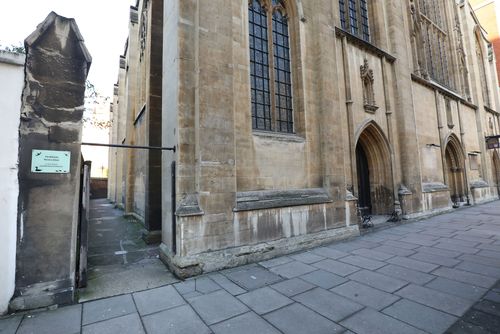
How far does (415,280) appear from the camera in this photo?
452 centimetres

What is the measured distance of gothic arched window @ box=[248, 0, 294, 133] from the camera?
24.1 ft

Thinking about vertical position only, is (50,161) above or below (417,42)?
below

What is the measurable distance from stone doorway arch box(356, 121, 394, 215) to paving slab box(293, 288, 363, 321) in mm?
7382

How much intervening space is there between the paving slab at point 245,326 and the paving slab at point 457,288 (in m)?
2.94

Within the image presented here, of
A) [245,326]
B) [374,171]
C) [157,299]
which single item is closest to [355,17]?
[374,171]

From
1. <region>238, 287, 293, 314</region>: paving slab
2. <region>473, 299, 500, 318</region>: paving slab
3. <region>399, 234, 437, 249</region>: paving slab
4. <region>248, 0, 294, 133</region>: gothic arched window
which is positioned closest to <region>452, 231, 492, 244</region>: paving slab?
<region>399, 234, 437, 249</region>: paving slab

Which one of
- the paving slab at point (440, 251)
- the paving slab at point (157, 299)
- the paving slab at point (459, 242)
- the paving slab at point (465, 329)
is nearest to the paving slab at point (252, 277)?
the paving slab at point (157, 299)

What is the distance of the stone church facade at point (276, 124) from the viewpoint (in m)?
5.53

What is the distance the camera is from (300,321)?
3.28 m

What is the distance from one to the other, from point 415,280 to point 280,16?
26.0 ft

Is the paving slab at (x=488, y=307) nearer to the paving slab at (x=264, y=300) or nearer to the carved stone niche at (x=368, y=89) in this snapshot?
the paving slab at (x=264, y=300)

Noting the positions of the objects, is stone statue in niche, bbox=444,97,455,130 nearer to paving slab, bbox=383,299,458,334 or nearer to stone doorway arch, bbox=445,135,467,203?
stone doorway arch, bbox=445,135,467,203

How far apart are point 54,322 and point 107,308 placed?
0.61m

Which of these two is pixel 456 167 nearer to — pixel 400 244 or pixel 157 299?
pixel 400 244
